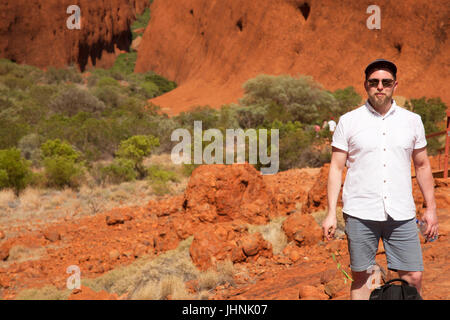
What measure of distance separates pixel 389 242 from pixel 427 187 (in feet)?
1.31

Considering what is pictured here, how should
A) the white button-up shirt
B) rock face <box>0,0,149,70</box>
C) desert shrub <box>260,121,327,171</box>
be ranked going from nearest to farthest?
the white button-up shirt < desert shrub <box>260,121,327,171</box> < rock face <box>0,0,149,70</box>

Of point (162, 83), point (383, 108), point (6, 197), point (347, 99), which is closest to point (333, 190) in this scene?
point (383, 108)

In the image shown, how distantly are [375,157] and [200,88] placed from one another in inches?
1089

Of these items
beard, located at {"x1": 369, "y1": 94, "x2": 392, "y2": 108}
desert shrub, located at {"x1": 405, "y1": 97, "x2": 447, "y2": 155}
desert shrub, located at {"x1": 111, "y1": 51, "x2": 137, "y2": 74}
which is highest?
desert shrub, located at {"x1": 111, "y1": 51, "x2": 137, "y2": 74}

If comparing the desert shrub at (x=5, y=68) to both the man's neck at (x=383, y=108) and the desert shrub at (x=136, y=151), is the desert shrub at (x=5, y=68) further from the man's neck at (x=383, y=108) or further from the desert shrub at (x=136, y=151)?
the man's neck at (x=383, y=108)

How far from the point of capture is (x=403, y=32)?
21156 millimetres

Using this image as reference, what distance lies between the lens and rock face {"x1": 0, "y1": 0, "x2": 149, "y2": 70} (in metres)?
35.7

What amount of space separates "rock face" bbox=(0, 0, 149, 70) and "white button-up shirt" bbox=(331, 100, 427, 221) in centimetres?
4220

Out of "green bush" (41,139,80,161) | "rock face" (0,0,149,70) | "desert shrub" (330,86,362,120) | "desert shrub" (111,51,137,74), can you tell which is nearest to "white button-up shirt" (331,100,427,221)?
"green bush" (41,139,80,161)

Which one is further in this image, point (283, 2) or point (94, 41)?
point (94, 41)

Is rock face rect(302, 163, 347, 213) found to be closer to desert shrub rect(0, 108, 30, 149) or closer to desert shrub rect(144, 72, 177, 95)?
desert shrub rect(0, 108, 30, 149)

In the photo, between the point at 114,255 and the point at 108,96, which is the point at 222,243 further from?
the point at 108,96

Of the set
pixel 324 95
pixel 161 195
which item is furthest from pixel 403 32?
pixel 161 195
